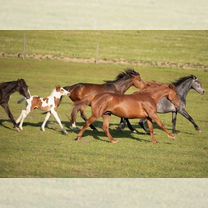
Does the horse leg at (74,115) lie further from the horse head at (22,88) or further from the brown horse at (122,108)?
the horse head at (22,88)

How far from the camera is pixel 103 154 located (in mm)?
10680

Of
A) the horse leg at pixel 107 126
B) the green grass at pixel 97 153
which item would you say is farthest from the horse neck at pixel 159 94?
the horse leg at pixel 107 126

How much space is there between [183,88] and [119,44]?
1261 cm

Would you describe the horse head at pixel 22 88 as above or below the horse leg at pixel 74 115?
above

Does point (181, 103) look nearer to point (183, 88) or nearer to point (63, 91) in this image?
point (183, 88)

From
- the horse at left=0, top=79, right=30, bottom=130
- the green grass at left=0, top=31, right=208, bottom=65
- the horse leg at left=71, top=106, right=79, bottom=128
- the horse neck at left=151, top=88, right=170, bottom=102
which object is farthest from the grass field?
the green grass at left=0, top=31, right=208, bottom=65

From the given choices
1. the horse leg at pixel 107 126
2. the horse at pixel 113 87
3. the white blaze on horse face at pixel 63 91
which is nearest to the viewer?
the horse leg at pixel 107 126

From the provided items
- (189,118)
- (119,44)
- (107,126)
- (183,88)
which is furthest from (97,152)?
(119,44)

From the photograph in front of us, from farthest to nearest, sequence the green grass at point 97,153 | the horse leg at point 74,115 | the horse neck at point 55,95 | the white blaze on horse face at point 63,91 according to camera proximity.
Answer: the white blaze on horse face at point 63,91
the horse neck at point 55,95
the horse leg at point 74,115
the green grass at point 97,153

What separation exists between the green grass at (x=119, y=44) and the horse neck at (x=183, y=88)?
1113 centimetres

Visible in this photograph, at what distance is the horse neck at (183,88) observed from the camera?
14.3 metres

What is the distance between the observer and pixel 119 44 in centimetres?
2667

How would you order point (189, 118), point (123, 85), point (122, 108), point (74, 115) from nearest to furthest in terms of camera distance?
point (122, 108)
point (74, 115)
point (123, 85)
point (189, 118)

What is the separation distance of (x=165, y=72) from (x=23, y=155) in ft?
52.0
